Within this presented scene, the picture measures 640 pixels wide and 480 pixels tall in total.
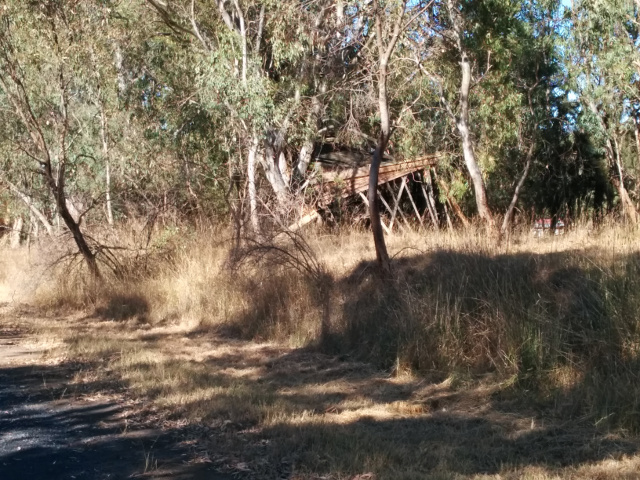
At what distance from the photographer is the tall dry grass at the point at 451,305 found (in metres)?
7.05

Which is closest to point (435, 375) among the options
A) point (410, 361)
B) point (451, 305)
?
point (410, 361)

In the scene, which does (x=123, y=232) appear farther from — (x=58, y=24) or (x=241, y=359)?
(x=241, y=359)

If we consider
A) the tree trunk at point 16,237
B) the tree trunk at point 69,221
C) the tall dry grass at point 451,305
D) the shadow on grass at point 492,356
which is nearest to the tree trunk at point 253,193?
the tall dry grass at point 451,305

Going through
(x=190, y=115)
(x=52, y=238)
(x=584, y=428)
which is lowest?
(x=584, y=428)

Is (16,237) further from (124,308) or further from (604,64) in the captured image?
(604,64)

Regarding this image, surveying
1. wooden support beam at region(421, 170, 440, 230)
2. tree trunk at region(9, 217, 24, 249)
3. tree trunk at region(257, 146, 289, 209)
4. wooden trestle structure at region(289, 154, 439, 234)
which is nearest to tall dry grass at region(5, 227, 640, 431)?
tree trunk at region(257, 146, 289, 209)

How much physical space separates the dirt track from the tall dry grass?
3.17m

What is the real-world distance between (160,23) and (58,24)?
522cm

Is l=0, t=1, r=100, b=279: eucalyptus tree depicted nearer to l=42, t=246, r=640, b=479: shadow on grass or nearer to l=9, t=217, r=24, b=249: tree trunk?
l=42, t=246, r=640, b=479: shadow on grass

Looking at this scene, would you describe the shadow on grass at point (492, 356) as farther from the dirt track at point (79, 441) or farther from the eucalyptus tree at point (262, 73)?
the eucalyptus tree at point (262, 73)

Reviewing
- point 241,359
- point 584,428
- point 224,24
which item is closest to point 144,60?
point 224,24

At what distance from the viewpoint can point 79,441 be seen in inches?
248

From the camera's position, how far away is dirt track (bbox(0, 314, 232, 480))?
554cm

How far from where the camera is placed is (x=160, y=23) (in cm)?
1922
